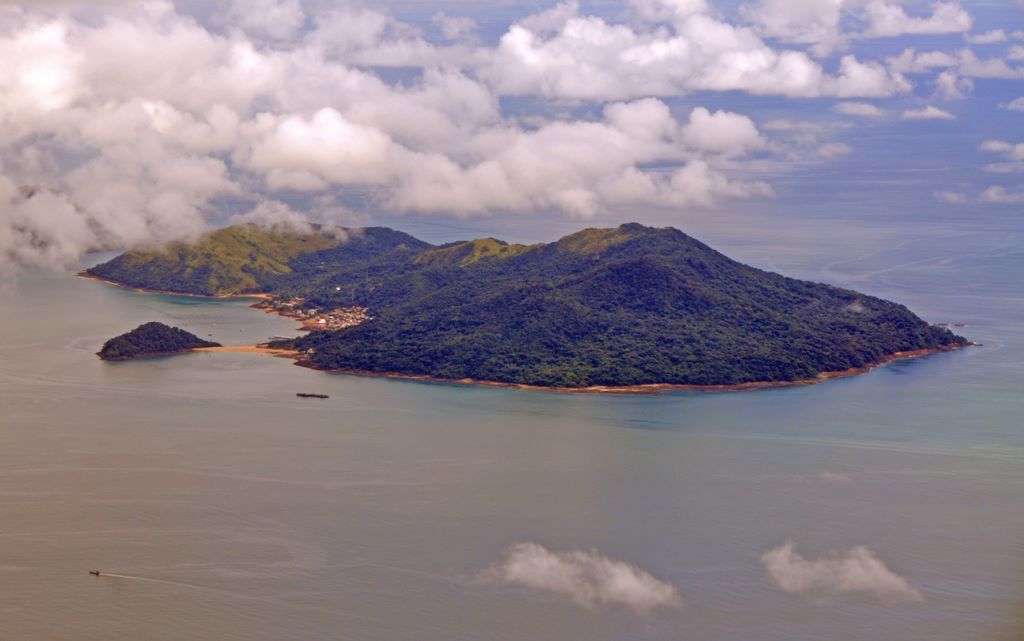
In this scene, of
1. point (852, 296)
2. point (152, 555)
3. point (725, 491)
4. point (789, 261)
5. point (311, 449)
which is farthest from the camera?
point (789, 261)

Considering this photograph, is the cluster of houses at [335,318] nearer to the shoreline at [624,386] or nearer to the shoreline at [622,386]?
the shoreline at [622,386]

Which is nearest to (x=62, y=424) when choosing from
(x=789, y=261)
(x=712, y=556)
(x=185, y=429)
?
(x=185, y=429)

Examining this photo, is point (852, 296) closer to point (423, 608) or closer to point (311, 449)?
point (311, 449)

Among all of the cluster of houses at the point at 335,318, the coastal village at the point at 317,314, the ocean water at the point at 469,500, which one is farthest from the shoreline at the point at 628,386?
the cluster of houses at the point at 335,318

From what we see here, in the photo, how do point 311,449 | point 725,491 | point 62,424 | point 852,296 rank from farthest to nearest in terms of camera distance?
point 852,296
point 62,424
point 311,449
point 725,491

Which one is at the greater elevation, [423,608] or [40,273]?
[40,273]

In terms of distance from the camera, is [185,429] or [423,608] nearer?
[423,608]

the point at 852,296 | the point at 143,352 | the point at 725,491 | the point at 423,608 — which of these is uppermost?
the point at 852,296
